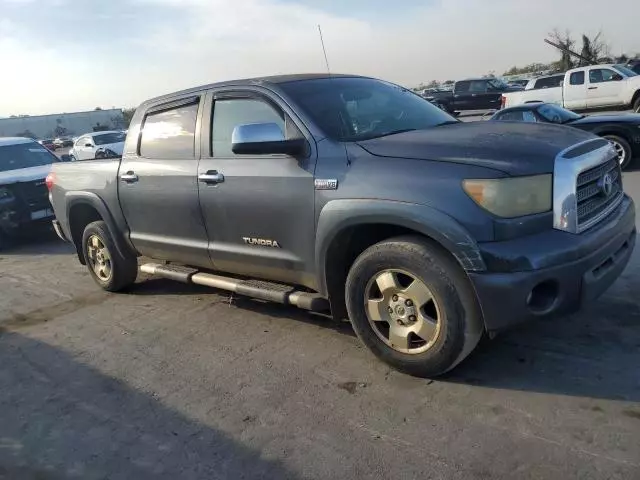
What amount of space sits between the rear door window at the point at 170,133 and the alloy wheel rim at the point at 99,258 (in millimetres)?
1242

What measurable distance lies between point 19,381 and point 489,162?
139 inches

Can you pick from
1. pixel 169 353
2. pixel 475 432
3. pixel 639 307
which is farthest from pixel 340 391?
pixel 639 307

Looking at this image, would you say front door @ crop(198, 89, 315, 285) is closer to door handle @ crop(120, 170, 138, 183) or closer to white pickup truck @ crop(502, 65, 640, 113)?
door handle @ crop(120, 170, 138, 183)

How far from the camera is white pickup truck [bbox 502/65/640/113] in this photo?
17484 millimetres

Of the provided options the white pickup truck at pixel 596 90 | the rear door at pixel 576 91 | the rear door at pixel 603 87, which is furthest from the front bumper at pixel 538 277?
the rear door at pixel 576 91

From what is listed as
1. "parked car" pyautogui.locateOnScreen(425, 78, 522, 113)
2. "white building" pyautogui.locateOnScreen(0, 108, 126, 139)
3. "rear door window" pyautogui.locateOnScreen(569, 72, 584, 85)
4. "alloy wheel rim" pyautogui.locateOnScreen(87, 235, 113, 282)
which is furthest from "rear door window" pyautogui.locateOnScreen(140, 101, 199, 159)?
"white building" pyautogui.locateOnScreen(0, 108, 126, 139)

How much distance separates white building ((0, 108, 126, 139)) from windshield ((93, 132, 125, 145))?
50.7 m

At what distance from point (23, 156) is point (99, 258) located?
18.0 feet

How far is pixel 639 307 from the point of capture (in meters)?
4.19

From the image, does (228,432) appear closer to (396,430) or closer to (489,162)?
(396,430)

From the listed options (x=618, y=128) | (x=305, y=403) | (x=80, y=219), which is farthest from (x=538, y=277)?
(x=618, y=128)

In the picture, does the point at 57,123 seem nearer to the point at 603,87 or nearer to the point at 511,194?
the point at 603,87

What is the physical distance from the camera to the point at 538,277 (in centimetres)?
301

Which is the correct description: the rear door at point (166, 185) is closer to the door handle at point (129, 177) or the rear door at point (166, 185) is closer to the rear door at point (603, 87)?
the door handle at point (129, 177)
